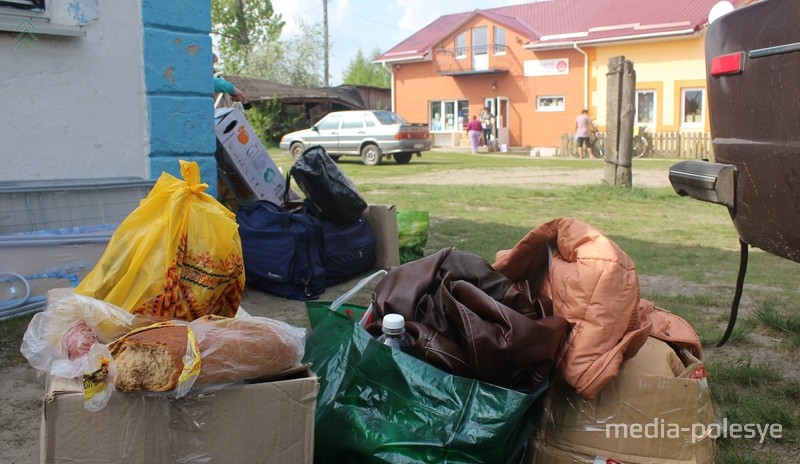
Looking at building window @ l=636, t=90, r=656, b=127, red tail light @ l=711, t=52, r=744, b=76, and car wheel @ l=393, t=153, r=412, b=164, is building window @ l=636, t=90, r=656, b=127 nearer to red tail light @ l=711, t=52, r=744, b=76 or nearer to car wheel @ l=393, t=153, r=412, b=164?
car wheel @ l=393, t=153, r=412, b=164

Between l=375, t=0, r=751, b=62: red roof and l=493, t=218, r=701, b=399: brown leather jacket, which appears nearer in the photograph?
l=493, t=218, r=701, b=399: brown leather jacket

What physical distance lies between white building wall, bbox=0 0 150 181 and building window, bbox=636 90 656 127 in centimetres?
2638

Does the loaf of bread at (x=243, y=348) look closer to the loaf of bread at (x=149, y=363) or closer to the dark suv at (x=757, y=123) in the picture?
the loaf of bread at (x=149, y=363)

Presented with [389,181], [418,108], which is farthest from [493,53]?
[389,181]

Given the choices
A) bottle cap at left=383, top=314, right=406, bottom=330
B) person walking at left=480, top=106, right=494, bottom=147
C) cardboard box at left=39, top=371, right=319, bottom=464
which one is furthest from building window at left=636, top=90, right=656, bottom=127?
cardboard box at left=39, top=371, right=319, bottom=464

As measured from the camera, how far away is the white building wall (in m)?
4.23

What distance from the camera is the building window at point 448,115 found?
3393 centimetres

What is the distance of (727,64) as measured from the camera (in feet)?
9.24

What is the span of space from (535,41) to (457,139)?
555 centimetres

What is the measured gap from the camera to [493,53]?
3238cm

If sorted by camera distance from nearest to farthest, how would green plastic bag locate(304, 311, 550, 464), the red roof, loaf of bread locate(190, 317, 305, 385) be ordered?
loaf of bread locate(190, 317, 305, 385) → green plastic bag locate(304, 311, 550, 464) → the red roof

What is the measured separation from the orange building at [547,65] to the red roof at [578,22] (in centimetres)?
5

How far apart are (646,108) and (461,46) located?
9512 mm

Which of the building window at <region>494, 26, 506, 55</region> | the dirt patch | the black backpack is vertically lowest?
the dirt patch
